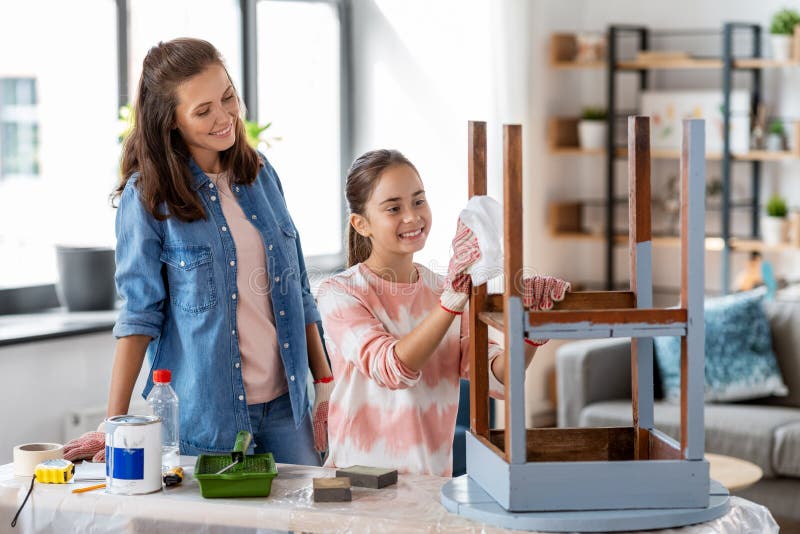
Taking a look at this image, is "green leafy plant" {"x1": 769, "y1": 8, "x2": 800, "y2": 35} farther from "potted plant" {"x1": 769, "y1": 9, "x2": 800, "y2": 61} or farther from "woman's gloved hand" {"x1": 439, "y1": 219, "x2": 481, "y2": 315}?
"woman's gloved hand" {"x1": 439, "y1": 219, "x2": 481, "y2": 315}

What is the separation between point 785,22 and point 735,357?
1636 millimetres

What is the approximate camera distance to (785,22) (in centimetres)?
484

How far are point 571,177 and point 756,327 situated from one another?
6.16 ft

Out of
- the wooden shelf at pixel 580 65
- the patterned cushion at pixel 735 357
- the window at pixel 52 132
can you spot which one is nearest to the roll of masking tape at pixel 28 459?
the window at pixel 52 132

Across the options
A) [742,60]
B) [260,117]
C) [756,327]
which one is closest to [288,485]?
[756,327]

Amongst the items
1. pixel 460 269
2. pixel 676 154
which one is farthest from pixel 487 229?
pixel 676 154

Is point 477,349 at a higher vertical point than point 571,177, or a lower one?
lower

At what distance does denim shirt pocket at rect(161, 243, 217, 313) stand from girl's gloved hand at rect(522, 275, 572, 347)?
682 millimetres

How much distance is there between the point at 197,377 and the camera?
2.09m

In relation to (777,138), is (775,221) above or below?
below

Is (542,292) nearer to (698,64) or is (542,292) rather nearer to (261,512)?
(261,512)

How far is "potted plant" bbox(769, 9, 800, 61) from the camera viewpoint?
483 cm

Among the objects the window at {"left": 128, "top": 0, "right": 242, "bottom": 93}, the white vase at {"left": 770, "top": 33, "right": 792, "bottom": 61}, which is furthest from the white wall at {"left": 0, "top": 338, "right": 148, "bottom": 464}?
the white vase at {"left": 770, "top": 33, "right": 792, "bottom": 61}

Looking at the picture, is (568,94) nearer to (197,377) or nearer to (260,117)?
(260,117)
